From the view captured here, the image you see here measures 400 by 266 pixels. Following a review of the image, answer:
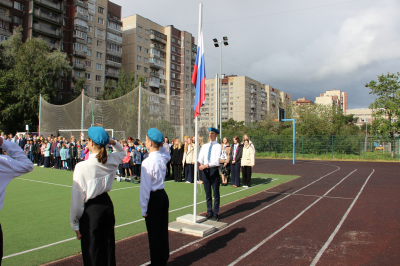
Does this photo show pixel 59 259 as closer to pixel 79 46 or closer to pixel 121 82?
pixel 121 82

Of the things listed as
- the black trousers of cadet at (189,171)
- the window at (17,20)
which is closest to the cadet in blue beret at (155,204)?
the black trousers of cadet at (189,171)

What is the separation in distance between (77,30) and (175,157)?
49781 millimetres

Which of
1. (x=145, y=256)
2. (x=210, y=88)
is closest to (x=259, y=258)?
(x=145, y=256)

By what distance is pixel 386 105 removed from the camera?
106 feet

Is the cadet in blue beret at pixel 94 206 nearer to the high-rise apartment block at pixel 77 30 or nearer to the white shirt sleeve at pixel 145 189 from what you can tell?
the white shirt sleeve at pixel 145 189

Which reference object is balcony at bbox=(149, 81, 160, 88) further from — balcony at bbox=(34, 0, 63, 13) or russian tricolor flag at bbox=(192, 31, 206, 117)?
russian tricolor flag at bbox=(192, 31, 206, 117)

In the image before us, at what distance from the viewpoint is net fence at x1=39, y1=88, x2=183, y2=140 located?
1778 centimetres

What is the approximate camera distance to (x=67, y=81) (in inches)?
2140

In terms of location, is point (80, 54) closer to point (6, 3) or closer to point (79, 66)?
point (79, 66)

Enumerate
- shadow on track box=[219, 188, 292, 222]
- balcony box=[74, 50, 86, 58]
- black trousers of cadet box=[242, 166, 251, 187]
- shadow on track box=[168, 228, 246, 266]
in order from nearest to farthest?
shadow on track box=[168, 228, 246, 266] → shadow on track box=[219, 188, 292, 222] → black trousers of cadet box=[242, 166, 251, 187] → balcony box=[74, 50, 86, 58]

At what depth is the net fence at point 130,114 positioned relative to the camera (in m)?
17.8

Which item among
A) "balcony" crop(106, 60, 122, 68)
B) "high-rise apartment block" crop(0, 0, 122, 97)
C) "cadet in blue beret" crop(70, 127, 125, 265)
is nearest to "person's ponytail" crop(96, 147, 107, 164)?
"cadet in blue beret" crop(70, 127, 125, 265)

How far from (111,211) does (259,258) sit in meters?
2.64

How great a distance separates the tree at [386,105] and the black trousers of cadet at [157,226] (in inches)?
1321
